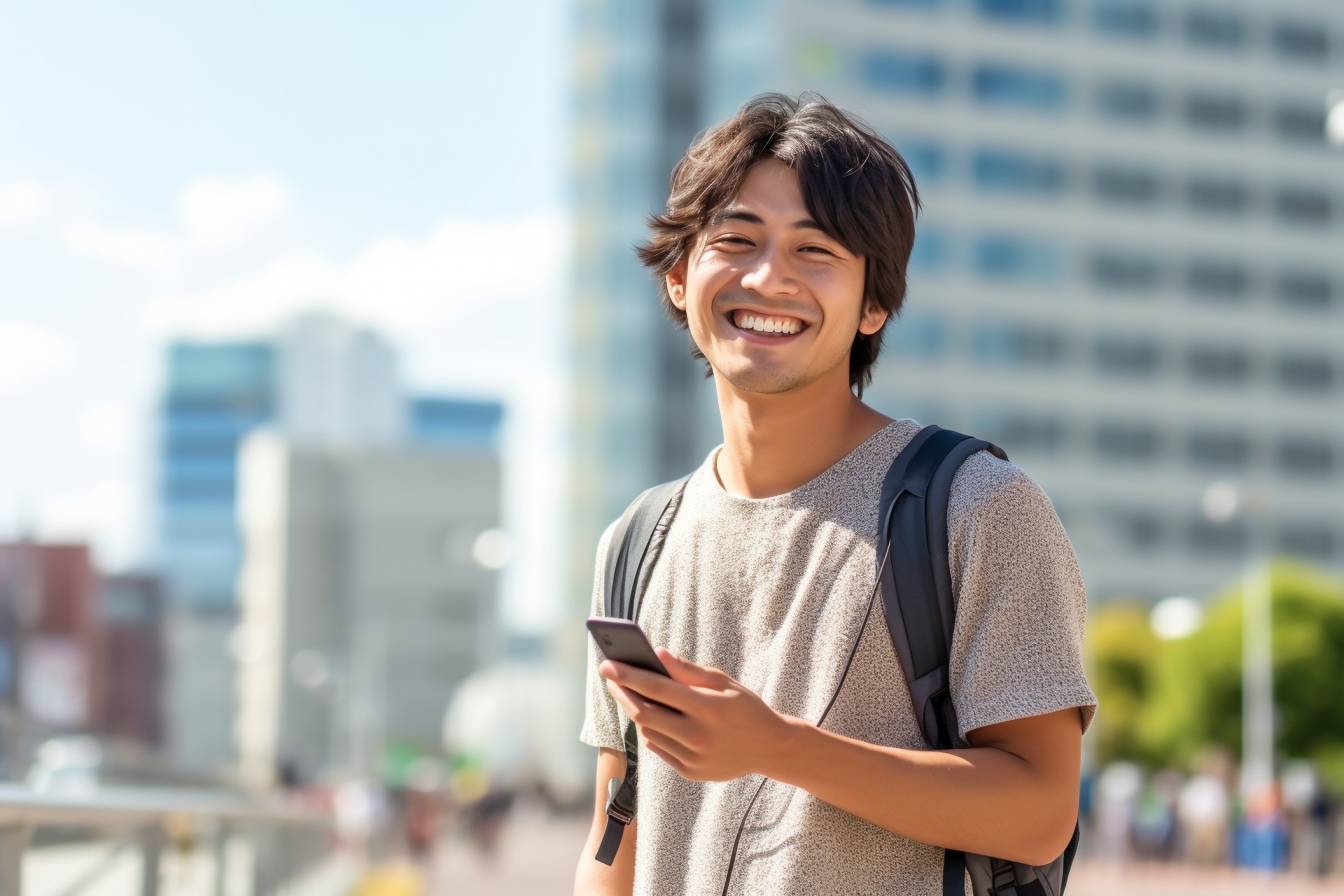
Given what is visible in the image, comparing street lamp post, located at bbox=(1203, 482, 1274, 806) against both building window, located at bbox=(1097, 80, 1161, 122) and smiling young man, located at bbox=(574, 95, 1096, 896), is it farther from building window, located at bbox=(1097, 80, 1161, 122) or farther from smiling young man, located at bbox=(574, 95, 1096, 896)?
building window, located at bbox=(1097, 80, 1161, 122)

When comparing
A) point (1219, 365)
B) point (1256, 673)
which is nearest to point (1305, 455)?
point (1219, 365)

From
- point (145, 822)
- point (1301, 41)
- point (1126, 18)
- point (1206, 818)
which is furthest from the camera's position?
point (1301, 41)

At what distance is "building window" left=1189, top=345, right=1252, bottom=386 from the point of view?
8450 centimetres

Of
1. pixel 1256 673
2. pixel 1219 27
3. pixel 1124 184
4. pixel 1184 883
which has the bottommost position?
pixel 1184 883

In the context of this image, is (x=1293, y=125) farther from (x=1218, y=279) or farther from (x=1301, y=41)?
(x=1218, y=279)

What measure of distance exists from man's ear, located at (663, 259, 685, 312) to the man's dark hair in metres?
0.03

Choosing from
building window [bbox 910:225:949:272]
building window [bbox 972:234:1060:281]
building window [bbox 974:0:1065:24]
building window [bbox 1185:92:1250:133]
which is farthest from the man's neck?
building window [bbox 1185:92:1250:133]

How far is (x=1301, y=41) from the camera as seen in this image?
87125 mm

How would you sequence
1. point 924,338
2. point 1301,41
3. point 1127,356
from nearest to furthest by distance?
point 924,338 < point 1127,356 < point 1301,41

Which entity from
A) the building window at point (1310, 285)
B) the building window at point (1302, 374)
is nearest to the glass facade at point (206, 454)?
the building window at point (1302, 374)

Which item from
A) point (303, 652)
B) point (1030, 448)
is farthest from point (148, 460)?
point (1030, 448)

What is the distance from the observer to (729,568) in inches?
101

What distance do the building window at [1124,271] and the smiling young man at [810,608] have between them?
8383 centimetres

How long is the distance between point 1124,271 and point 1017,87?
9.92m
